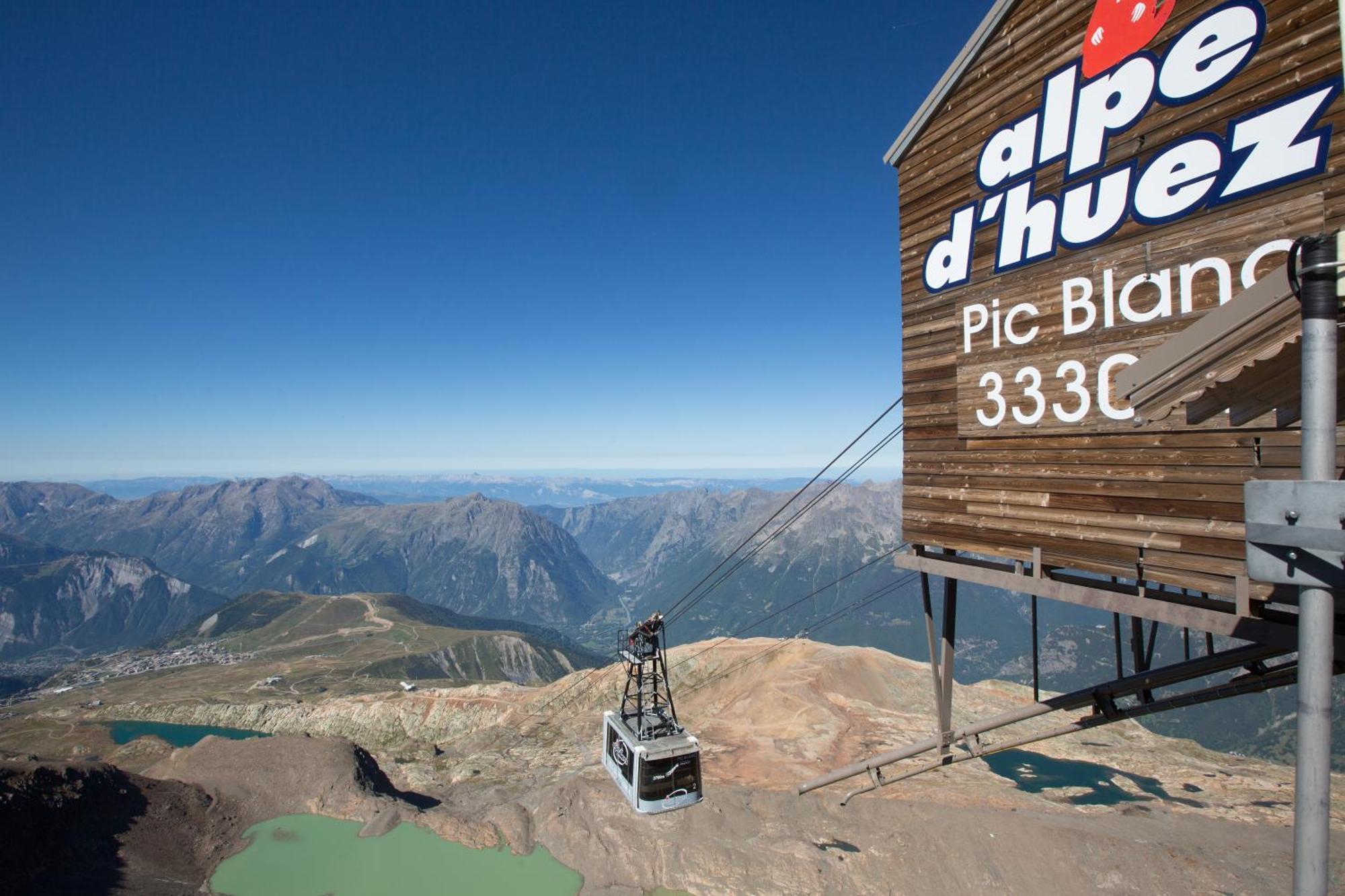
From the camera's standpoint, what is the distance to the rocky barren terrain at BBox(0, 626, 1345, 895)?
24703 mm

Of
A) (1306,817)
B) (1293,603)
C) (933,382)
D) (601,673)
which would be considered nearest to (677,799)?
(933,382)

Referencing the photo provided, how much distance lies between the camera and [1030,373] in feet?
36.4

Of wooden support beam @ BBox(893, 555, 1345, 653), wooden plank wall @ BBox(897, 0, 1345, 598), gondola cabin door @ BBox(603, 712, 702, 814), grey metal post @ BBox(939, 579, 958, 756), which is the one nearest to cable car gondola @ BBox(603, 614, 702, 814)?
gondola cabin door @ BBox(603, 712, 702, 814)

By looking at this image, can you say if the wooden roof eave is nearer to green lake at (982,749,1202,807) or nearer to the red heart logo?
the red heart logo

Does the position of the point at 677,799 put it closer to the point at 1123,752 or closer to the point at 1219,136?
the point at 1219,136

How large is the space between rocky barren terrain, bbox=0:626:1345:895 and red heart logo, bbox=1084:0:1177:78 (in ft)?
88.1

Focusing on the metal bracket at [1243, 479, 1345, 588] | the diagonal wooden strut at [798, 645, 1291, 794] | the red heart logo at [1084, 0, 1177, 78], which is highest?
the red heart logo at [1084, 0, 1177, 78]

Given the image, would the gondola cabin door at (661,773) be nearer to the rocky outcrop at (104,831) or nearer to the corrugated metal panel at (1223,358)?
the rocky outcrop at (104,831)

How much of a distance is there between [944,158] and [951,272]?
232 cm

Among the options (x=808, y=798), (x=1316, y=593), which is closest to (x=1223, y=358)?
(x=1316, y=593)

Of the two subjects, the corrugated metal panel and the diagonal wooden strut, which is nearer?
the corrugated metal panel

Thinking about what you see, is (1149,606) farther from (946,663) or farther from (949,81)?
(949,81)

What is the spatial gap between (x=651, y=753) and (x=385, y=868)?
45.5ft

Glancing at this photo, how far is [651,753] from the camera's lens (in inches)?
921
